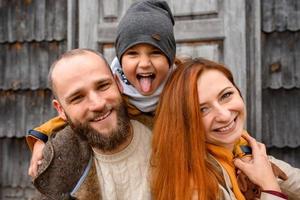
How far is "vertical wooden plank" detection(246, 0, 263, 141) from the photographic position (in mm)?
2920

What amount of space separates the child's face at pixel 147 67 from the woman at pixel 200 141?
0.26 feet

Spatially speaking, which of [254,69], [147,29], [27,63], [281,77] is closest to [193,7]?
[254,69]

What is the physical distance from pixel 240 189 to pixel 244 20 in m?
1.30

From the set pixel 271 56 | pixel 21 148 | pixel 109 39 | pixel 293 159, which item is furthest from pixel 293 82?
pixel 21 148

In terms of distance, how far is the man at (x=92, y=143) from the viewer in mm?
1933

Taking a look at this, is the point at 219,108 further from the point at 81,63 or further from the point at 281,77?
the point at 281,77

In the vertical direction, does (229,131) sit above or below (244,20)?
below

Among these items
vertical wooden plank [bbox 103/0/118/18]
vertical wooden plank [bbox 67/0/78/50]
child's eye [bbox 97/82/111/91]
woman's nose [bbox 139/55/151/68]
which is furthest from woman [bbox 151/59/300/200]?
vertical wooden plank [bbox 67/0/78/50]

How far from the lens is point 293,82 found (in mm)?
2896

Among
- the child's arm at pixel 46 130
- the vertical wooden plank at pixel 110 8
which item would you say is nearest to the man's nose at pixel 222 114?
the child's arm at pixel 46 130

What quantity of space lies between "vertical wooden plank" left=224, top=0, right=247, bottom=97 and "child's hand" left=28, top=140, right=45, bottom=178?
1.22 meters

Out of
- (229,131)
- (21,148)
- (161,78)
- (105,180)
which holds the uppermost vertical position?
(161,78)

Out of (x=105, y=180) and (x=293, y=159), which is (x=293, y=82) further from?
(x=105, y=180)

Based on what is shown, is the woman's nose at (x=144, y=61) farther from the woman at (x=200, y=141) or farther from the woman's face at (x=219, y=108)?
the woman's face at (x=219, y=108)
